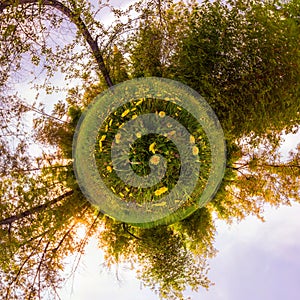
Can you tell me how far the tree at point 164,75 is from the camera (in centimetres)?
318

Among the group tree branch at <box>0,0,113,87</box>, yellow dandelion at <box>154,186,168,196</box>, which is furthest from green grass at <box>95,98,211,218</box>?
tree branch at <box>0,0,113,87</box>

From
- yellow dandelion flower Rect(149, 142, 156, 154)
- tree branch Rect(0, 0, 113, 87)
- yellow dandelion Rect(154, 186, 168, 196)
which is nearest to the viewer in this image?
yellow dandelion flower Rect(149, 142, 156, 154)

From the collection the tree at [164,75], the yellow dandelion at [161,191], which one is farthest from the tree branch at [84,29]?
the yellow dandelion at [161,191]

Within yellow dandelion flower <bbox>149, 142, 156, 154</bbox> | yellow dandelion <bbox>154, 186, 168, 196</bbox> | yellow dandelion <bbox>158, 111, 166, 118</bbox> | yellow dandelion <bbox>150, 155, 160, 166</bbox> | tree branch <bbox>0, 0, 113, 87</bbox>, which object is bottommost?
yellow dandelion <bbox>154, 186, 168, 196</bbox>

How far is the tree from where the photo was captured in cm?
318

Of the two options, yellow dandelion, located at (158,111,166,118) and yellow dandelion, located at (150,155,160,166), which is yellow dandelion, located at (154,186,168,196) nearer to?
yellow dandelion, located at (150,155,160,166)

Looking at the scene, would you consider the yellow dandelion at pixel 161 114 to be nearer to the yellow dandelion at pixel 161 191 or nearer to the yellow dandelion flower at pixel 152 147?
the yellow dandelion flower at pixel 152 147

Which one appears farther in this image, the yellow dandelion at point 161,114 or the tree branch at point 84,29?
the tree branch at point 84,29

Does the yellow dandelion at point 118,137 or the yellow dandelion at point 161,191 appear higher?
the yellow dandelion at point 118,137

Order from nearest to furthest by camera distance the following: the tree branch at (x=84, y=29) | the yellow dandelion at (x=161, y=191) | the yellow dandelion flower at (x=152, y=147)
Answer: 1. the yellow dandelion flower at (x=152, y=147)
2. the yellow dandelion at (x=161, y=191)
3. the tree branch at (x=84, y=29)

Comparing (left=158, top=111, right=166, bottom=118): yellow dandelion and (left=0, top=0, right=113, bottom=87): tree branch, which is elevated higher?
(left=0, top=0, right=113, bottom=87): tree branch

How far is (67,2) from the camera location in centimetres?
345

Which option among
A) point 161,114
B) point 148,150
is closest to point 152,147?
point 148,150

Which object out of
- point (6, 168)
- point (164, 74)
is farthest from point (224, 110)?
point (6, 168)
